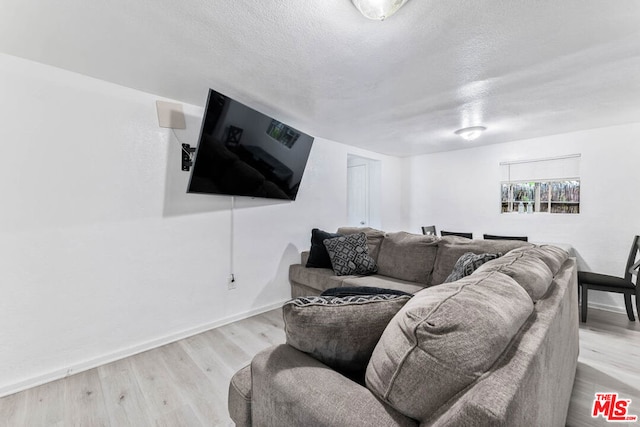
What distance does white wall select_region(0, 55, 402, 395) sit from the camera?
5.95 feet

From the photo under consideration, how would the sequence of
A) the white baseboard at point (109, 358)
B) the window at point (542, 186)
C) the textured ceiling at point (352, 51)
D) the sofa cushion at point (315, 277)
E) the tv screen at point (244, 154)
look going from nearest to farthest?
the textured ceiling at point (352, 51), the white baseboard at point (109, 358), the tv screen at point (244, 154), the sofa cushion at point (315, 277), the window at point (542, 186)

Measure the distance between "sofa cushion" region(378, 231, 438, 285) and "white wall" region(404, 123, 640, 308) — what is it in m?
2.08

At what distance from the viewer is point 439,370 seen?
2.13 feet

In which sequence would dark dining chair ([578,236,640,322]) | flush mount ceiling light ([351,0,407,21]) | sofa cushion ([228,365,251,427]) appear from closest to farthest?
sofa cushion ([228,365,251,427])
flush mount ceiling light ([351,0,407,21])
dark dining chair ([578,236,640,322])

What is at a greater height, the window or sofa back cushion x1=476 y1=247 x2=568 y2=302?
the window

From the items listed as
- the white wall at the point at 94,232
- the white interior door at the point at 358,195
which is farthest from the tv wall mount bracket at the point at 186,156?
the white interior door at the point at 358,195

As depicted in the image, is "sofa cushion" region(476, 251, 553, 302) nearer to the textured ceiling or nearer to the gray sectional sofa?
the gray sectional sofa

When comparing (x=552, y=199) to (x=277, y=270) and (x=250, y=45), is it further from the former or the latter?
(x=250, y=45)

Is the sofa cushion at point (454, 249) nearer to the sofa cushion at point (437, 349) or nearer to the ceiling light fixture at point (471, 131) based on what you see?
the ceiling light fixture at point (471, 131)

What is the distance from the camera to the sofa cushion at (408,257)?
275 cm

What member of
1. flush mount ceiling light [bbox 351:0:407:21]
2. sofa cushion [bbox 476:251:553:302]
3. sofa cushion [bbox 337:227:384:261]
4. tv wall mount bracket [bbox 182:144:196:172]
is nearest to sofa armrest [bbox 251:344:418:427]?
sofa cushion [bbox 476:251:553:302]

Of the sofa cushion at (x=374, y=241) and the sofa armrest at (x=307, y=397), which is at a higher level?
the sofa cushion at (x=374, y=241)

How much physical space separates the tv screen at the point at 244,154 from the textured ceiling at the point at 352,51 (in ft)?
0.83

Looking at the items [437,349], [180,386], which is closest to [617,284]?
[437,349]
